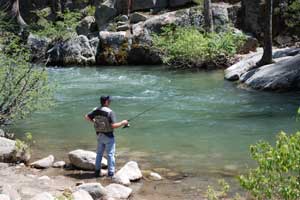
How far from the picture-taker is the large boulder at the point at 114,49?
28.0 meters

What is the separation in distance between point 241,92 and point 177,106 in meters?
3.09

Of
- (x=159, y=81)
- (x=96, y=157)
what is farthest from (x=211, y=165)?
(x=159, y=81)

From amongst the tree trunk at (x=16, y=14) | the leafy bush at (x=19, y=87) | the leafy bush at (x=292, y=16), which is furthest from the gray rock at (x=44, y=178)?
the tree trunk at (x=16, y=14)

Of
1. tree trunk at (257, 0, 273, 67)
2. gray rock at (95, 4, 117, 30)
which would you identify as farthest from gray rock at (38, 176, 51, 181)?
gray rock at (95, 4, 117, 30)

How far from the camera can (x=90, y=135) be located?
12672mm

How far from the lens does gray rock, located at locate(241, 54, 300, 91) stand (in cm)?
1767

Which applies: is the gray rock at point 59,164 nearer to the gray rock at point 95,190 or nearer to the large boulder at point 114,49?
the gray rock at point 95,190

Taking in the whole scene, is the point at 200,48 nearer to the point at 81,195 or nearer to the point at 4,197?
the point at 81,195

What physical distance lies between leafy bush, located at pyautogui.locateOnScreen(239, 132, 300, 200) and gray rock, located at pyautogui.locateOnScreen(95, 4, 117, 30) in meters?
27.2

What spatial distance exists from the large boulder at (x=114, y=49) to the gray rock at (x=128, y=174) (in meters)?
19.0

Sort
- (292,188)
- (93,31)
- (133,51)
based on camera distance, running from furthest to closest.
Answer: (93,31) < (133,51) < (292,188)

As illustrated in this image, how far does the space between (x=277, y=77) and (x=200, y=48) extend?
253 inches

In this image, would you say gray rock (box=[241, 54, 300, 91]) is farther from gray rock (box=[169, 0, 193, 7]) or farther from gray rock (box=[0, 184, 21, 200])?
gray rock (box=[169, 0, 193, 7])

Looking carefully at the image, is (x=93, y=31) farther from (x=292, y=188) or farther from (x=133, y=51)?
(x=292, y=188)
